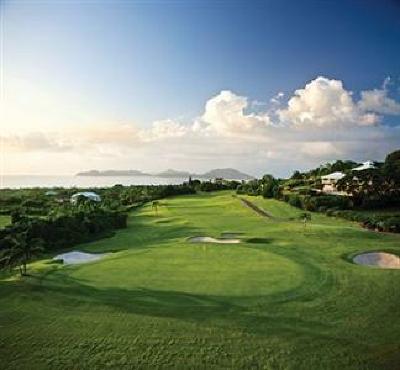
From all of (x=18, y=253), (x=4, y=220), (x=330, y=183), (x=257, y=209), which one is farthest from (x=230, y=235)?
(x=330, y=183)

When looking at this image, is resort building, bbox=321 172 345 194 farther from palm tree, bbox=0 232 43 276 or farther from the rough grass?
palm tree, bbox=0 232 43 276

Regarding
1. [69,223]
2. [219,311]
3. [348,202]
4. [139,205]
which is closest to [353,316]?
[219,311]

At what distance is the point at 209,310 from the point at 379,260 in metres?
11.8

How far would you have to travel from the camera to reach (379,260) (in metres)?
22.1

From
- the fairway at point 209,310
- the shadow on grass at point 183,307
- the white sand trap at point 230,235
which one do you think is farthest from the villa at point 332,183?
the shadow on grass at point 183,307

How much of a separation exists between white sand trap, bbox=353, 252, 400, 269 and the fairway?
68 cm

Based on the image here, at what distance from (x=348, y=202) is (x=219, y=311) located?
30.0 meters

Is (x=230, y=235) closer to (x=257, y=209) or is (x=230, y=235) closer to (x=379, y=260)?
(x=379, y=260)

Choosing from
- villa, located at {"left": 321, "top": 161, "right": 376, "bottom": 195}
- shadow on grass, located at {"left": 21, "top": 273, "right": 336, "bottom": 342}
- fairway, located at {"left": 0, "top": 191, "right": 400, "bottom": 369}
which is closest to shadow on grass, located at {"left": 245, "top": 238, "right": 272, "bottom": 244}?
fairway, located at {"left": 0, "top": 191, "right": 400, "bottom": 369}

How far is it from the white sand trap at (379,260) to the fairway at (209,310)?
0.68 meters

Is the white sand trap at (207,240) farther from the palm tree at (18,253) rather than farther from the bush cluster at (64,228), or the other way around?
the palm tree at (18,253)

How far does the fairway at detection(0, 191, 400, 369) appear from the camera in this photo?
37.4 feet

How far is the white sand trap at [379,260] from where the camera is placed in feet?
69.2

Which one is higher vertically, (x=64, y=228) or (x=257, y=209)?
(x=257, y=209)
